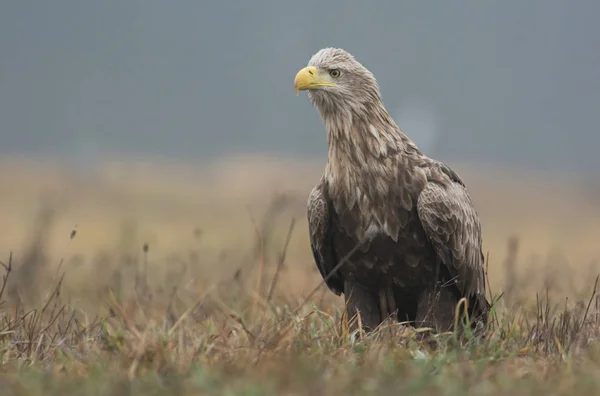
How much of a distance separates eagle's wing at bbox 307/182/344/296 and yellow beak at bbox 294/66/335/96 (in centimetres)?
70

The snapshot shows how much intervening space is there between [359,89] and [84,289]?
17.2 feet

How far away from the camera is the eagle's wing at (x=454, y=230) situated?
22.5 ft

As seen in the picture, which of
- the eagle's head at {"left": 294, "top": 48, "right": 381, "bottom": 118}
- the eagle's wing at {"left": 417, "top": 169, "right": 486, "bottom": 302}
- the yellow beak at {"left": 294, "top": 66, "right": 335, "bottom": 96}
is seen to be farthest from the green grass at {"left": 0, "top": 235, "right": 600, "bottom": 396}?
the yellow beak at {"left": 294, "top": 66, "right": 335, "bottom": 96}

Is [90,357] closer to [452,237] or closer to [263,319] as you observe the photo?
[263,319]

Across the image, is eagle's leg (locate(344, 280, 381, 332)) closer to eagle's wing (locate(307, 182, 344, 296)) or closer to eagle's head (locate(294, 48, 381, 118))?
eagle's wing (locate(307, 182, 344, 296))

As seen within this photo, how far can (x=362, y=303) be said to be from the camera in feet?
23.9

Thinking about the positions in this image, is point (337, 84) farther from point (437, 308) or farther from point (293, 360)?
point (293, 360)

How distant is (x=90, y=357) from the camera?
219 inches

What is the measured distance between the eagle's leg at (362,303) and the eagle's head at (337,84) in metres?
1.27

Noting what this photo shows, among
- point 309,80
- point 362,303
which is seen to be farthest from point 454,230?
point 309,80

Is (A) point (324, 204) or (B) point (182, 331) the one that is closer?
(B) point (182, 331)

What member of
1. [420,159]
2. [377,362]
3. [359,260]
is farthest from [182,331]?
[420,159]

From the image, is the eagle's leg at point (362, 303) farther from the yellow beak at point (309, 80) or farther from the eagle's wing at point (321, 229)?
the yellow beak at point (309, 80)

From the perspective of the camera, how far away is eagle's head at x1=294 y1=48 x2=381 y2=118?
23.6 feet
